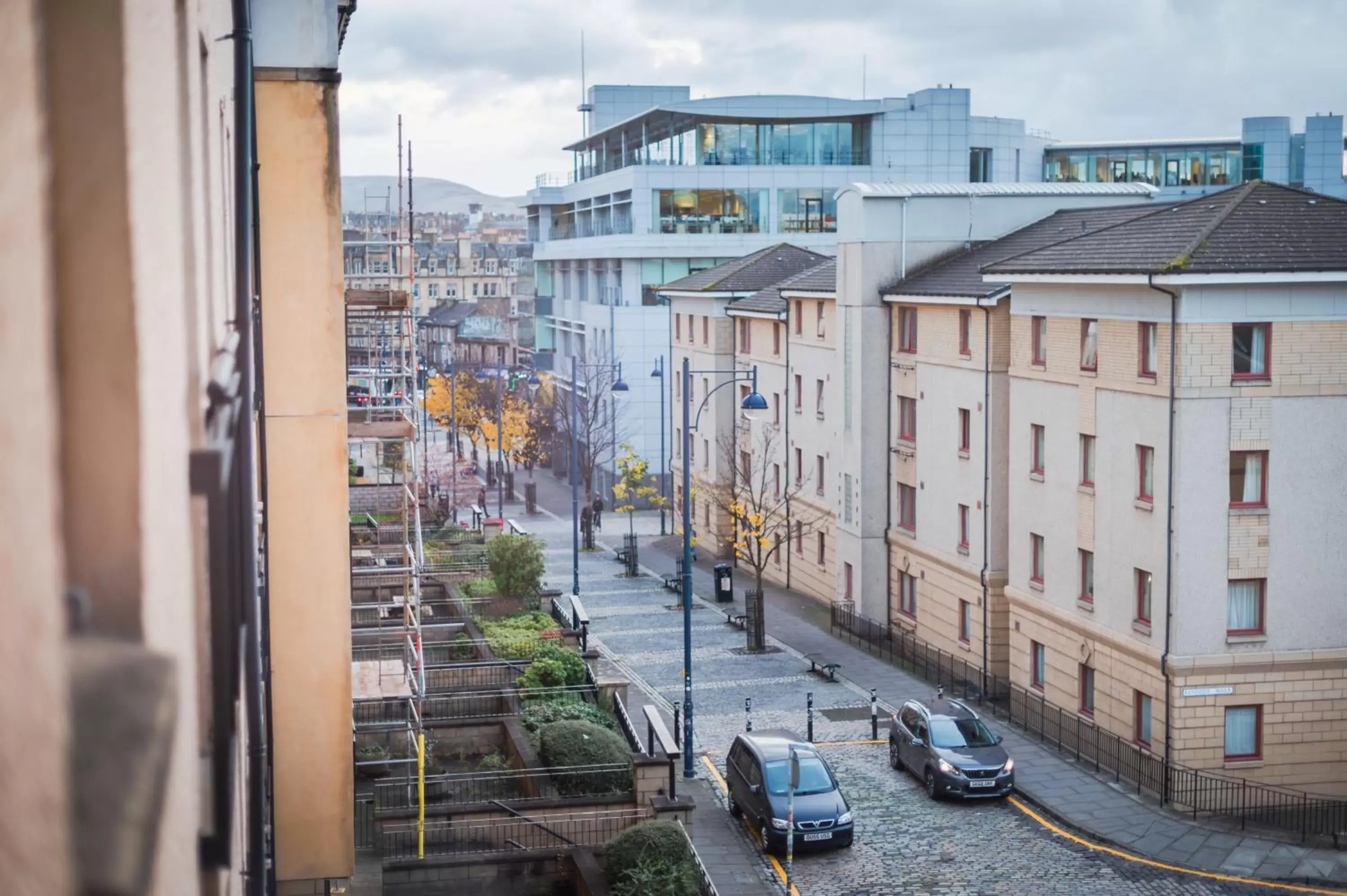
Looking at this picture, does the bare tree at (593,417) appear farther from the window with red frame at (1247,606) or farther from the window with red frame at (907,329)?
the window with red frame at (1247,606)

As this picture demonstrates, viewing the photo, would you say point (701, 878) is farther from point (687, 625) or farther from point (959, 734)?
point (687, 625)

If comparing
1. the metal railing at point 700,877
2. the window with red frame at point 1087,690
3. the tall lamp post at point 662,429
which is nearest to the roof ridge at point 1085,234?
the window with red frame at point 1087,690

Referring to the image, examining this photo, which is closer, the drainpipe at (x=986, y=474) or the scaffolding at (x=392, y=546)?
the scaffolding at (x=392, y=546)

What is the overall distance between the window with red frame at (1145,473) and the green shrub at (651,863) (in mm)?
14613

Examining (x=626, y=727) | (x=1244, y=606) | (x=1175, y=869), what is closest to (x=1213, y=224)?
(x=1244, y=606)

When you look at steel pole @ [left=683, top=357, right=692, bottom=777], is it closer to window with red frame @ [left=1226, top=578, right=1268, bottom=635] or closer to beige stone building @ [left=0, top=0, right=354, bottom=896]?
window with red frame @ [left=1226, top=578, right=1268, bottom=635]

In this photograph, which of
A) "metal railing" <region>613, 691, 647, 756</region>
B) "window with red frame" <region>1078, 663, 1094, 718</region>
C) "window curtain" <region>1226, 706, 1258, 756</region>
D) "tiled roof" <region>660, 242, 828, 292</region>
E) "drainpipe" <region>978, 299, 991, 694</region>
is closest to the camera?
"metal railing" <region>613, 691, 647, 756</region>

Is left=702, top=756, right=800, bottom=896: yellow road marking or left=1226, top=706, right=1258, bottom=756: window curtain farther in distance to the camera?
left=1226, top=706, right=1258, bottom=756: window curtain

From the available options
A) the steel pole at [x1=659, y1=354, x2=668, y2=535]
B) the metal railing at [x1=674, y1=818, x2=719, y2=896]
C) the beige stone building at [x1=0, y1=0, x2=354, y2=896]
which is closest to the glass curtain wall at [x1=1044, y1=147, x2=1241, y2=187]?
the steel pole at [x1=659, y1=354, x2=668, y2=535]

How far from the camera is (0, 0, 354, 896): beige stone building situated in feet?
5.60


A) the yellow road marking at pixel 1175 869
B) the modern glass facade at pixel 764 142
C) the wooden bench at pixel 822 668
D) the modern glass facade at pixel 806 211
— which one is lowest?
the wooden bench at pixel 822 668

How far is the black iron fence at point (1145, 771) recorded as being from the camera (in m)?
28.5

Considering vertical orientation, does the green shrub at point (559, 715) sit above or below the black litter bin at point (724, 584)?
above

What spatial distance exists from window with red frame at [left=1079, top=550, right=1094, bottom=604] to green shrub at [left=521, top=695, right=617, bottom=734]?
37.8 ft
